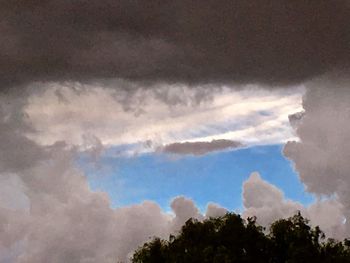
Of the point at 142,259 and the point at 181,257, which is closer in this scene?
the point at 181,257

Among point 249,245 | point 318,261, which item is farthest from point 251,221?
point 318,261

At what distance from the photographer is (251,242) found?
64.1 m

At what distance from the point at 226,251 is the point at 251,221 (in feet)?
17.0

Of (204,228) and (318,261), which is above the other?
(204,228)

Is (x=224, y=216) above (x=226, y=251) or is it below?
above

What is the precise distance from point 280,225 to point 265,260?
319 cm

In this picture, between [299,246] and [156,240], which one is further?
[156,240]

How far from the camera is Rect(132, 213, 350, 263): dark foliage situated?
62.6 meters

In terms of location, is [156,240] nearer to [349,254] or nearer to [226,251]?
[226,251]

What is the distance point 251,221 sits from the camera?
2562 inches

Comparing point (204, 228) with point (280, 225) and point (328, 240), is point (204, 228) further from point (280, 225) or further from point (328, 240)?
point (328, 240)

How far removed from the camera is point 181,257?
6281 centimetres

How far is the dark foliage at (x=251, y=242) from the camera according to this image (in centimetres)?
6259

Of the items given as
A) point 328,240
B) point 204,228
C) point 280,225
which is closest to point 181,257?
point 204,228
